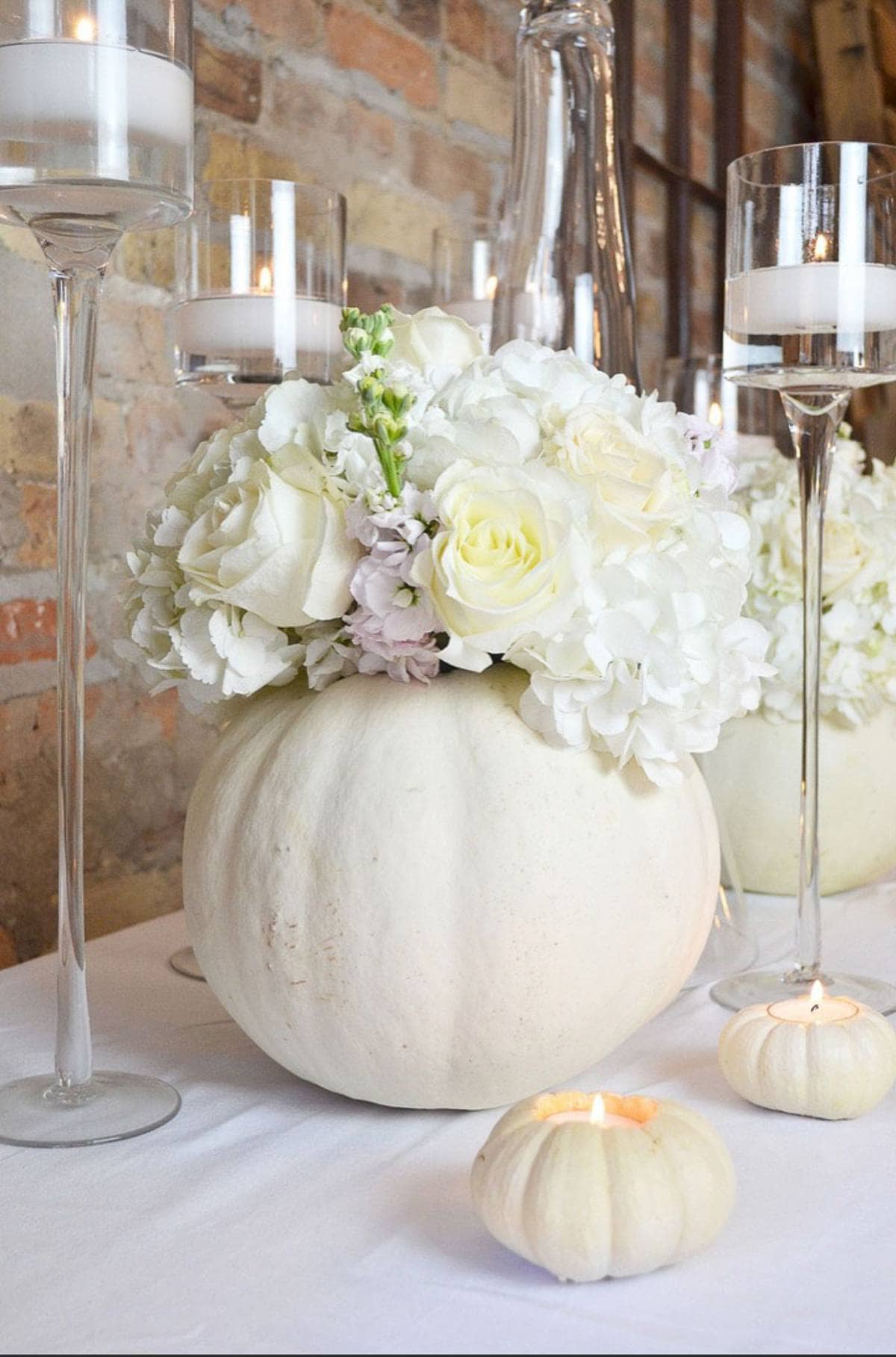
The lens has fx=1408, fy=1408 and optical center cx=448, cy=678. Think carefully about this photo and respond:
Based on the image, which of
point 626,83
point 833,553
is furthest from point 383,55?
point 833,553

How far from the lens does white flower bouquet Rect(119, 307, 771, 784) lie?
63 centimetres

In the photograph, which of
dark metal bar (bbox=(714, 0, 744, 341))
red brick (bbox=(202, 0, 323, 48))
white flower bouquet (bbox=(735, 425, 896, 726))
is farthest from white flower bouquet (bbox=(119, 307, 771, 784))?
dark metal bar (bbox=(714, 0, 744, 341))

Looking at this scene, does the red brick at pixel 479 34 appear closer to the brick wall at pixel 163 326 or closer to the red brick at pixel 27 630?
the brick wall at pixel 163 326

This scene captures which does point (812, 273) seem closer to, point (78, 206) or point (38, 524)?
point (78, 206)

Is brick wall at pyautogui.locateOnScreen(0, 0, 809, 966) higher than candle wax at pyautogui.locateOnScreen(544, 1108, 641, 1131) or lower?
higher

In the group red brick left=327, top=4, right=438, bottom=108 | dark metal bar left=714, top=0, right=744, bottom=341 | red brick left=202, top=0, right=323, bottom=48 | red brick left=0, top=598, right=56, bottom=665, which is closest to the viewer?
red brick left=0, top=598, right=56, bottom=665

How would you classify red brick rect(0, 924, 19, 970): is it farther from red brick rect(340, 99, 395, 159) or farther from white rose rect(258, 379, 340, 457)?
red brick rect(340, 99, 395, 159)

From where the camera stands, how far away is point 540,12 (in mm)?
1113

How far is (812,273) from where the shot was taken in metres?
0.83

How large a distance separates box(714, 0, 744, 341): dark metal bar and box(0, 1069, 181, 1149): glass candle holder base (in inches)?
83.8

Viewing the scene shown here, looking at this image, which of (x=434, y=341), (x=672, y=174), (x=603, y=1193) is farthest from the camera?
(x=672, y=174)

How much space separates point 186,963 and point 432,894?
1.22 ft

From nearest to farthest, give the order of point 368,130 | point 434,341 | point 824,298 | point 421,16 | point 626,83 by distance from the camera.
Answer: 1. point 434,341
2. point 824,298
3. point 368,130
4. point 421,16
5. point 626,83

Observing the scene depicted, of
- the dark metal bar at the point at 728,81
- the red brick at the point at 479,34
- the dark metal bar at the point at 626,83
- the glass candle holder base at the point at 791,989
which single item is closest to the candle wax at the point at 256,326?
the glass candle holder base at the point at 791,989
